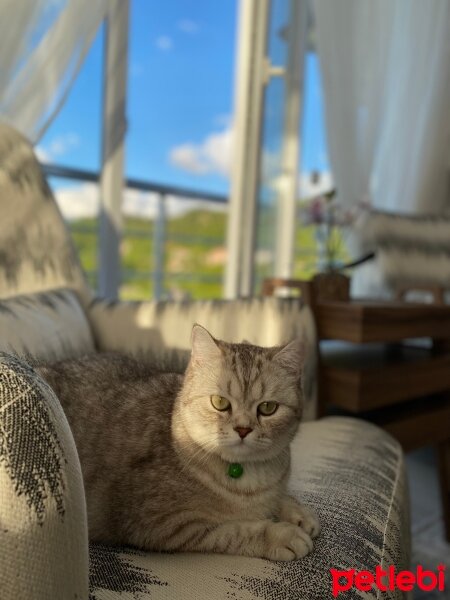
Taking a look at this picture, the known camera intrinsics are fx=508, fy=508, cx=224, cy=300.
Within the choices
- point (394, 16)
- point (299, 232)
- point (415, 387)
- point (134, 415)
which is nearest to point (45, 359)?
point (134, 415)

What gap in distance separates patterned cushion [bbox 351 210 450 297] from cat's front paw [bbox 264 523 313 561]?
1.93m

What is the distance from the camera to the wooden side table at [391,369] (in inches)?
54.3

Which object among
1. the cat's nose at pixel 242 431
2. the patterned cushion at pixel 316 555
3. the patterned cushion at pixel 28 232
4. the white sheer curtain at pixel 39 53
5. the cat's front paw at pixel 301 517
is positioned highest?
the white sheer curtain at pixel 39 53

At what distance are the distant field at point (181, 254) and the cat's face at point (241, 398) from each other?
124 centimetres

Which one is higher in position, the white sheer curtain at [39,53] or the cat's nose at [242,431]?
the white sheer curtain at [39,53]

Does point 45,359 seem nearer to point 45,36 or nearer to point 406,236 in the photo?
point 45,36

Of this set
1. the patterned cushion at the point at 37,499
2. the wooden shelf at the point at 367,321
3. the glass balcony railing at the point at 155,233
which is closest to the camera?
the patterned cushion at the point at 37,499

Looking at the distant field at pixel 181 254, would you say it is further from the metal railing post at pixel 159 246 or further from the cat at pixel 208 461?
the cat at pixel 208 461

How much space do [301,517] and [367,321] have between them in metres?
0.75

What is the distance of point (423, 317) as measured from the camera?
5.13 feet

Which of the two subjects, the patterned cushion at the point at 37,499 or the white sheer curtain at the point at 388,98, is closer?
the patterned cushion at the point at 37,499

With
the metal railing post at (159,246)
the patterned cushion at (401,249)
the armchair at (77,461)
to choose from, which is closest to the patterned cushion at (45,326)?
the armchair at (77,461)

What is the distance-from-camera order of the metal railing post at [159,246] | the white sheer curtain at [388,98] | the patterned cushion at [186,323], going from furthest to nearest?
the white sheer curtain at [388,98] < the metal railing post at [159,246] < the patterned cushion at [186,323]

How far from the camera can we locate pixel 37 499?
1.39 feet
